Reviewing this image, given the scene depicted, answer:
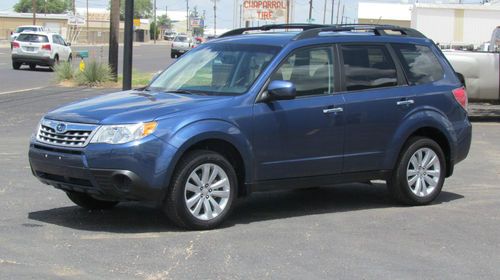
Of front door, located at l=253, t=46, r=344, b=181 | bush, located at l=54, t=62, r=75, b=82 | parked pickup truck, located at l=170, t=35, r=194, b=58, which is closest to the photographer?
front door, located at l=253, t=46, r=344, b=181

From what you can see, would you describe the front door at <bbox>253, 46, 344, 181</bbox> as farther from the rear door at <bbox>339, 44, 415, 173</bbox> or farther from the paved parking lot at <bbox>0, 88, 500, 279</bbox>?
the paved parking lot at <bbox>0, 88, 500, 279</bbox>

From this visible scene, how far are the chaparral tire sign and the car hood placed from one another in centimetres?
3042

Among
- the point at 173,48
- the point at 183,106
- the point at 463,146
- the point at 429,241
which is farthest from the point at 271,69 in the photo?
the point at 173,48

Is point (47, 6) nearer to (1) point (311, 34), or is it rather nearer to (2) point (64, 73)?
(2) point (64, 73)

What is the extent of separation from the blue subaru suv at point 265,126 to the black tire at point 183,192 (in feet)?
0.04

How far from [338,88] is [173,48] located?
1848 inches

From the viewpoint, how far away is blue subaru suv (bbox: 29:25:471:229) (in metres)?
6.24

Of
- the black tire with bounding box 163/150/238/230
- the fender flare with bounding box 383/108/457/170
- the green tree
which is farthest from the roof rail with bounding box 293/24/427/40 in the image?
the green tree

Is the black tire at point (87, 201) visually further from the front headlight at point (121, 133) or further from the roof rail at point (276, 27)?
the roof rail at point (276, 27)

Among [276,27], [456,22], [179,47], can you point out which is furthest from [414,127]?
[179,47]

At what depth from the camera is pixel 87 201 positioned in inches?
288

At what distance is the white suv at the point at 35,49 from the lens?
105 feet

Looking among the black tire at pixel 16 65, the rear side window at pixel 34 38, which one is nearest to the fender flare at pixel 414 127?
the rear side window at pixel 34 38

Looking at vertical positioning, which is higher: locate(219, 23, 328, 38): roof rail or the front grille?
locate(219, 23, 328, 38): roof rail
